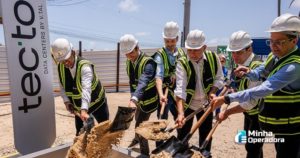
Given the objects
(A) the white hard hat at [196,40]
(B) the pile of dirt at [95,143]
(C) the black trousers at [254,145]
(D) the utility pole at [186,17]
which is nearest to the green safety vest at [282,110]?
(C) the black trousers at [254,145]

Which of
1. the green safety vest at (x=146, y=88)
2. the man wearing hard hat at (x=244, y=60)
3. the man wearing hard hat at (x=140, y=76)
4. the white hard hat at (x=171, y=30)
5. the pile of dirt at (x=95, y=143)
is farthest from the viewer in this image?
the white hard hat at (x=171, y=30)

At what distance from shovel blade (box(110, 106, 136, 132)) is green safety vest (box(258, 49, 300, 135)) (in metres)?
1.08

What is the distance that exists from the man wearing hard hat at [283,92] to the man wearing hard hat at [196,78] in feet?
2.32

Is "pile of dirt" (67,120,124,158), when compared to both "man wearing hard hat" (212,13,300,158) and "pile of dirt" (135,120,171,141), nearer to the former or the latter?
"pile of dirt" (135,120,171,141)

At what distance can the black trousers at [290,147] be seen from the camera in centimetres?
229

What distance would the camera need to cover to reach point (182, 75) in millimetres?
3125

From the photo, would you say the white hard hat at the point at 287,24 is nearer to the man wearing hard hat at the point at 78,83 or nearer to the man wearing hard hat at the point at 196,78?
the man wearing hard hat at the point at 196,78

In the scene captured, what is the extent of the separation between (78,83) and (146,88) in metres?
0.86

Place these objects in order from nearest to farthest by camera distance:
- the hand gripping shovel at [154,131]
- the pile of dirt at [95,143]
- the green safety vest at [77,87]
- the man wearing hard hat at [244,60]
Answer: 1. the pile of dirt at [95,143]
2. the hand gripping shovel at [154,131]
3. the man wearing hard hat at [244,60]
4. the green safety vest at [77,87]

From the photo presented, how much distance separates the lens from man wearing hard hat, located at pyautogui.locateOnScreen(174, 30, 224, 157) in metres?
3.02

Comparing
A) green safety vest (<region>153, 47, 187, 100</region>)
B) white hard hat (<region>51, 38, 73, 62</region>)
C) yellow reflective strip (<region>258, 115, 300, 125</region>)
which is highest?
white hard hat (<region>51, 38, 73, 62</region>)

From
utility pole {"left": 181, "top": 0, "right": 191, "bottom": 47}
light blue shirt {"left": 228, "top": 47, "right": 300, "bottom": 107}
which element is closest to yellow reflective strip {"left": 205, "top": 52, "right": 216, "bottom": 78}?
light blue shirt {"left": 228, "top": 47, "right": 300, "bottom": 107}

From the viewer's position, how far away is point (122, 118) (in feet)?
8.00

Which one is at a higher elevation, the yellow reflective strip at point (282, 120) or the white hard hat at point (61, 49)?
the white hard hat at point (61, 49)
